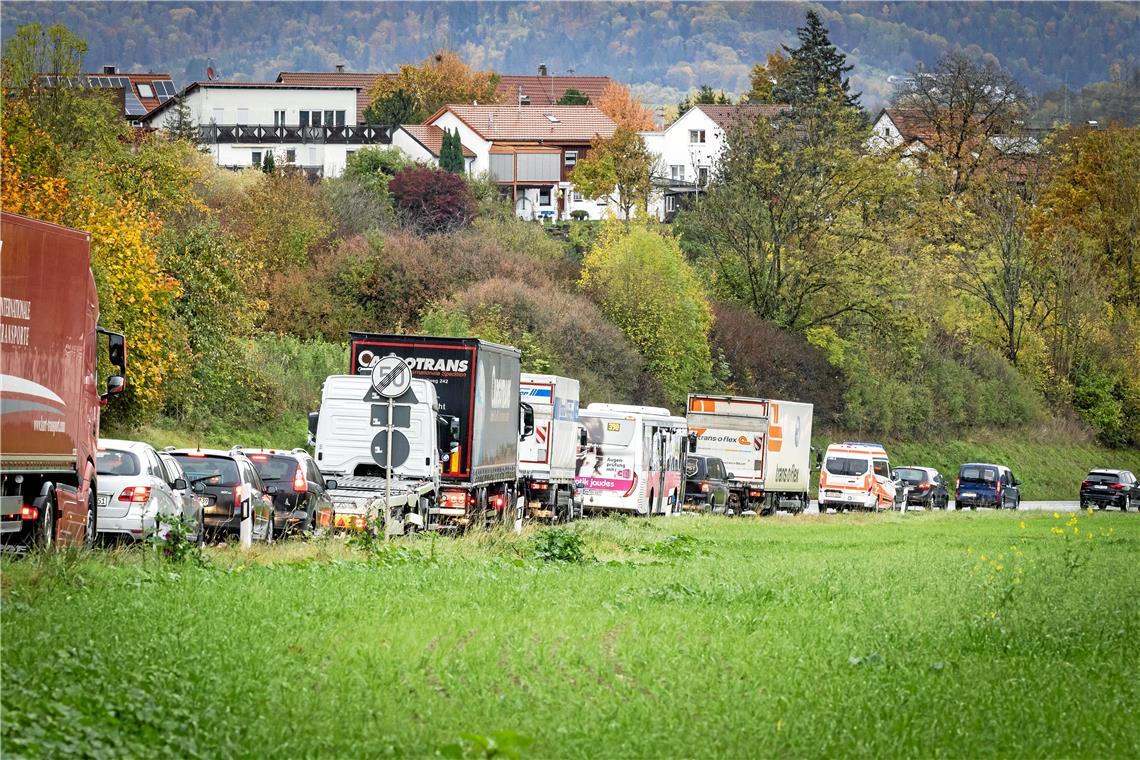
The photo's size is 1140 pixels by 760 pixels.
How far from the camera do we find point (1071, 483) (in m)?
78.0

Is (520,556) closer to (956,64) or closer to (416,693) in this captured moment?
Answer: (416,693)

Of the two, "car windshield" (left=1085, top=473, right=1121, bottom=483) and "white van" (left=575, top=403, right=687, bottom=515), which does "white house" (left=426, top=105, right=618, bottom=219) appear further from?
"white van" (left=575, top=403, right=687, bottom=515)

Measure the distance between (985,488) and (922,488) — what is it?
227 cm

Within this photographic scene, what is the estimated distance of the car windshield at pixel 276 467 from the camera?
26531mm

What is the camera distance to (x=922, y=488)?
5912 centimetres

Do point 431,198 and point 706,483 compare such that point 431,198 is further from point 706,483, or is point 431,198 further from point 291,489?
point 291,489

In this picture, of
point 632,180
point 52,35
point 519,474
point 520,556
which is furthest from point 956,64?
point 520,556

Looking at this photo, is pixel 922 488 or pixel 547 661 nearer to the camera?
pixel 547 661

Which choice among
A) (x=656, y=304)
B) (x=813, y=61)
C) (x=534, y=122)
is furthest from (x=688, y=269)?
(x=534, y=122)

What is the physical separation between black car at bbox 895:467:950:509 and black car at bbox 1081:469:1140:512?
19.9 feet

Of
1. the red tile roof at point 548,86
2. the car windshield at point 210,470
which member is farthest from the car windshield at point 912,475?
the red tile roof at point 548,86

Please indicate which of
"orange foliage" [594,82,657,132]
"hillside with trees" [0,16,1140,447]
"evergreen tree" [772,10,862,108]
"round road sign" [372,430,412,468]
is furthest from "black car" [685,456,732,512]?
"orange foliage" [594,82,657,132]

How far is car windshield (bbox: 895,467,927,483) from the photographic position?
59344 mm

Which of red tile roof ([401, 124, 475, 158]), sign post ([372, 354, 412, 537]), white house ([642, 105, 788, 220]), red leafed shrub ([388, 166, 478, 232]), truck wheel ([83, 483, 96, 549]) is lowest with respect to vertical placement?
truck wheel ([83, 483, 96, 549])
